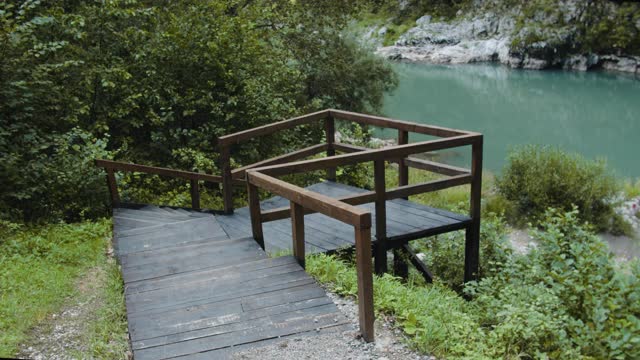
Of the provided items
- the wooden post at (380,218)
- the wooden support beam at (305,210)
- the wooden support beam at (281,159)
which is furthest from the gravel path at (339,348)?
the wooden support beam at (281,159)

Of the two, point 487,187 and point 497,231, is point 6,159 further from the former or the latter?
point 487,187

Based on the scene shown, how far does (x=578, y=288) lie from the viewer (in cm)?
475

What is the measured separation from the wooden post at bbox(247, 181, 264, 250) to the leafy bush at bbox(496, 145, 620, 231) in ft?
30.2

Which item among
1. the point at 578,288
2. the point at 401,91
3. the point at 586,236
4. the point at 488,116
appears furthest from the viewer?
the point at 401,91

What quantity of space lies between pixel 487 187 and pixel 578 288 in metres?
10.8

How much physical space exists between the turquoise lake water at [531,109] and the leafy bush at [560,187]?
6.20 metres

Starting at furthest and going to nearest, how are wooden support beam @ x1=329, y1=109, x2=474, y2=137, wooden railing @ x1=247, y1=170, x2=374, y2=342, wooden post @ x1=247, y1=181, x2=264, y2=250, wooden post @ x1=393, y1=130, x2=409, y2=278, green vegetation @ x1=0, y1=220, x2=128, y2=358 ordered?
wooden post @ x1=393, y1=130, x2=409, y2=278
wooden support beam @ x1=329, y1=109, x2=474, y2=137
wooden post @ x1=247, y1=181, x2=264, y2=250
green vegetation @ x1=0, y1=220, x2=128, y2=358
wooden railing @ x1=247, y1=170, x2=374, y2=342

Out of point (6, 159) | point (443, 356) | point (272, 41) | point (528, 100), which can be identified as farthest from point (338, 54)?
point (528, 100)

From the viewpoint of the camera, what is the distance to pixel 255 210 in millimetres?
5270

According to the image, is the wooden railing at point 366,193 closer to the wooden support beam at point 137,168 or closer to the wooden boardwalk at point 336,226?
the wooden boardwalk at point 336,226

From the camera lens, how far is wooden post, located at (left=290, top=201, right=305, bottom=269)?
174 inches

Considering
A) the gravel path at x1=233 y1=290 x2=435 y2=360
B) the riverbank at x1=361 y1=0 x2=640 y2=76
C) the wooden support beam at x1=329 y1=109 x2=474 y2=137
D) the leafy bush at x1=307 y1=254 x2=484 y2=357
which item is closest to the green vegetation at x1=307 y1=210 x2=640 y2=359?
the leafy bush at x1=307 y1=254 x2=484 y2=357

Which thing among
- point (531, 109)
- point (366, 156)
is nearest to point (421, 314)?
point (366, 156)

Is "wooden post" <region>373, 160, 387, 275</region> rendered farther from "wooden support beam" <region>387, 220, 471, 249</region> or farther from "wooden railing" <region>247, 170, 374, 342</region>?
"wooden railing" <region>247, 170, 374, 342</region>
